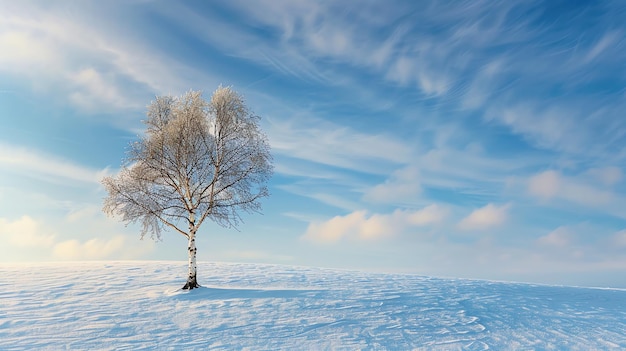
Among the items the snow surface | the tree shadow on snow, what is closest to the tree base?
the tree shadow on snow

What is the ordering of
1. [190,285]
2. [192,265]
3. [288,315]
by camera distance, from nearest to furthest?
1. [288,315]
2. [190,285]
3. [192,265]

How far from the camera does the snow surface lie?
16653mm

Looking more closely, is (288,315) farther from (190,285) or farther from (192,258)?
(192,258)

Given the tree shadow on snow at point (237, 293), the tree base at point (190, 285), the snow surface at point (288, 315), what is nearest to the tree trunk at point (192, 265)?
the tree base at point (190, 285)

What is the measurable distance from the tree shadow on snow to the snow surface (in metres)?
0.05

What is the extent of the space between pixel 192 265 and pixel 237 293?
316 centimetres

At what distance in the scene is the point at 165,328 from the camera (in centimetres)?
1758

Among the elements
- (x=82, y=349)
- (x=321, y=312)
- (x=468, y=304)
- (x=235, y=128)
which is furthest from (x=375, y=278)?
(x=82, y=349)

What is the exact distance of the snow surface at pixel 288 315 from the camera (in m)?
16.7

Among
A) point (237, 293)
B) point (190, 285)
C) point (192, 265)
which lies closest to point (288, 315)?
point (237, 293)

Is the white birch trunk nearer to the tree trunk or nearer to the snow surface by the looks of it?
the tree trunk

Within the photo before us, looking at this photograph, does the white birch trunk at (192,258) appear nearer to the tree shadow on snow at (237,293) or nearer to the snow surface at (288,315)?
the tree shadow on snow at (237,293)

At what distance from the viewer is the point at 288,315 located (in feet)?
63.8

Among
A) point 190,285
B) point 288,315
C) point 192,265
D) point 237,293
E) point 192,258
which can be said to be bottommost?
point 288,315
